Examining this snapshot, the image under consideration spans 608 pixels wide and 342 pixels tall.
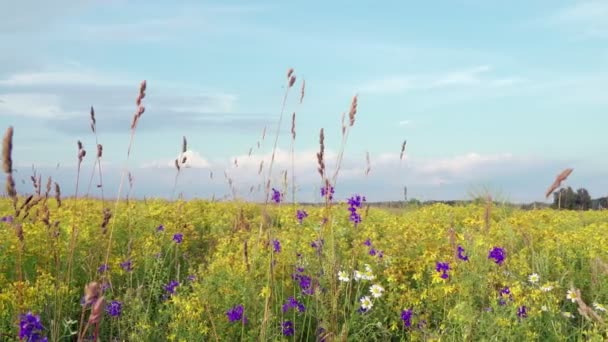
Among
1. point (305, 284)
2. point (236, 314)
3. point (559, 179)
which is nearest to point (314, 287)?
point (305, 284)

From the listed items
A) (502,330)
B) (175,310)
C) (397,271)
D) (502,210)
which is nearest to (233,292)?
(175,310)

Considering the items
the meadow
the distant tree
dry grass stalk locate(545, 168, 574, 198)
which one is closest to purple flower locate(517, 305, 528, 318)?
the meadow

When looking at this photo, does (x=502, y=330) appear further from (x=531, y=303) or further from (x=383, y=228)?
(x=383, y=228)

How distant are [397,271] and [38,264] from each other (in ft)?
9.71

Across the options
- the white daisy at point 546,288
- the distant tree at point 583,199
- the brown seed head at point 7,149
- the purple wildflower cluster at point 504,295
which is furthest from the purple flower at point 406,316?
the distant tree at point 583,199

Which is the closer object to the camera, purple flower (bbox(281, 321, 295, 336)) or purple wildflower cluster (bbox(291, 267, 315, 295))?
purple flower (bbox(281, 321, 295, 336))

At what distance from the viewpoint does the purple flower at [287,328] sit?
3.99m

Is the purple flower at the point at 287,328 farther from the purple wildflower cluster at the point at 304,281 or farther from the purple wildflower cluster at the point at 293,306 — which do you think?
the purple wildflower cluster at the point at 304,281

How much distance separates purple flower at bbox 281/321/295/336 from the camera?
13.1 ft

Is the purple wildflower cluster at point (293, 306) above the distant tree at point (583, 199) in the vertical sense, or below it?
below

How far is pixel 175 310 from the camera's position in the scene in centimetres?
422

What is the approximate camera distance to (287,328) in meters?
4.00

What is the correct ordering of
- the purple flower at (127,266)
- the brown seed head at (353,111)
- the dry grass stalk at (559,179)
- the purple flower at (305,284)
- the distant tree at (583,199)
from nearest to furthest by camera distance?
the dry grass stalk at (559,179)
the brown seed head at (353,111)
the purple flower at (305,284)
the purple flower at (127,266)
the distant tree at (583,199)

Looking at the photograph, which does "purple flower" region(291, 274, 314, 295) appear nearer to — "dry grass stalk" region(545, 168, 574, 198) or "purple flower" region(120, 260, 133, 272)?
"purple flower" region(120, 260, 133, 272)
